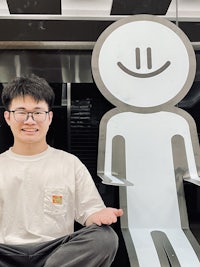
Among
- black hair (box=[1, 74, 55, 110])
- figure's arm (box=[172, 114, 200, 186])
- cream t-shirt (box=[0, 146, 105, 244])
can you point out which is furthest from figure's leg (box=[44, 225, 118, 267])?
figure's arm (box=[172, 114, 200, 186])

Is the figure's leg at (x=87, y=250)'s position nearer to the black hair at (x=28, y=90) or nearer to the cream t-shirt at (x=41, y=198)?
the cream t-shirt at (x=41, y=198)

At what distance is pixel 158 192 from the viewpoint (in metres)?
1.59

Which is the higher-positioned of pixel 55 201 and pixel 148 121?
pixel 148 121

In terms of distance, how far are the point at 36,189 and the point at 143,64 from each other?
0.75 m

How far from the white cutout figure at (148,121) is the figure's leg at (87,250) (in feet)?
1.47

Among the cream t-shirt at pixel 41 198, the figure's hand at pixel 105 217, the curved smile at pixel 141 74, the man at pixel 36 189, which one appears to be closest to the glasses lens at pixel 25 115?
the man at pixel 36 189

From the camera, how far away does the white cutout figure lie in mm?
1581

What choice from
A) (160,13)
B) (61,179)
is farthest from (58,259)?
(160,13)

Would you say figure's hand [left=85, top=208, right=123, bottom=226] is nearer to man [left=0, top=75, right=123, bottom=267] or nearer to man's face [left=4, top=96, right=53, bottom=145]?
man [left=0, top=75, right=123, bottom=267]

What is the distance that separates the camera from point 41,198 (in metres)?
1.28

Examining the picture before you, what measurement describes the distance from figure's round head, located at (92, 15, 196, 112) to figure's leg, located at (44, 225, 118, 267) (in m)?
0.70

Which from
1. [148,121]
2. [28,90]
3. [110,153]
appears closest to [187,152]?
[148,121]

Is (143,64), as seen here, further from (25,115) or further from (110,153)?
(25,115)

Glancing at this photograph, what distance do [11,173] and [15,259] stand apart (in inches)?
11.1
